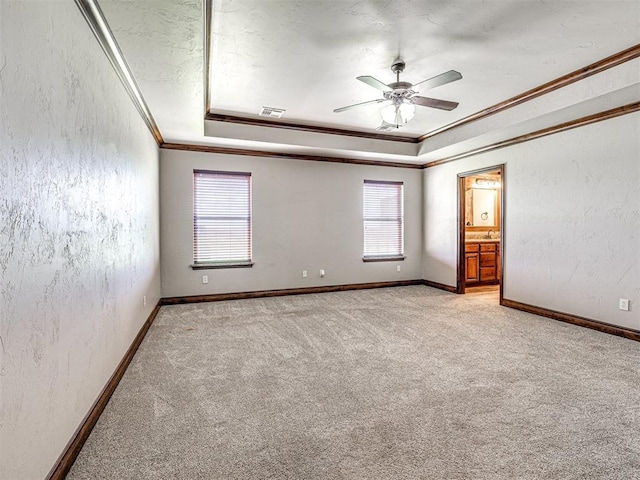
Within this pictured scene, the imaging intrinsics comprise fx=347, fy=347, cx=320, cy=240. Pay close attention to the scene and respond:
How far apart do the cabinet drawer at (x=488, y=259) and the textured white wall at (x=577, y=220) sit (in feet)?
→ 5.13

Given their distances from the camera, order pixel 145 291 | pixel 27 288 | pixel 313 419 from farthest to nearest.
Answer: pixel 145 291
pixel 313 419
pixel 27 288

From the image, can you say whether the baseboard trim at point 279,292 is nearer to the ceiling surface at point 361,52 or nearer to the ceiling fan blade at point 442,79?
the ceiling surface at point 361,52

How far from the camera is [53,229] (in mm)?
1620

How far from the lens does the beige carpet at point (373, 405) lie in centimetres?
174

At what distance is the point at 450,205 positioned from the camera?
246 inches

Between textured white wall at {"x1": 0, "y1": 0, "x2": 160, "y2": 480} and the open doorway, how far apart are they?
506 cm

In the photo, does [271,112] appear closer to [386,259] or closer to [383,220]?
[383,220]

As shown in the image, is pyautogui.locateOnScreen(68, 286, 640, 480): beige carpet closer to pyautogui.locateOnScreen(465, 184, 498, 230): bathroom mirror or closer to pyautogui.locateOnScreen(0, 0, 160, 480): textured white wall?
pyautogui.locateOnScreen(0, 0, 160, 480): textured white wall

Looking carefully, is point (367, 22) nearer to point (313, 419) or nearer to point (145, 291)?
point (313, 419)

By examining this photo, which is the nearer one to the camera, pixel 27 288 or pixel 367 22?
pixel 27 288

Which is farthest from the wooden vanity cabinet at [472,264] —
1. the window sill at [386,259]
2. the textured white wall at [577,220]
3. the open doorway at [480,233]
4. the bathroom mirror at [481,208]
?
the textured white wall at [577,220]

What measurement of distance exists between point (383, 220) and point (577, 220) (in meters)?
3.15

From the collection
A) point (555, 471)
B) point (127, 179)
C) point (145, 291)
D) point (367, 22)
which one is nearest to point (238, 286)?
point (145, 291)

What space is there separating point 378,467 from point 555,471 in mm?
850
